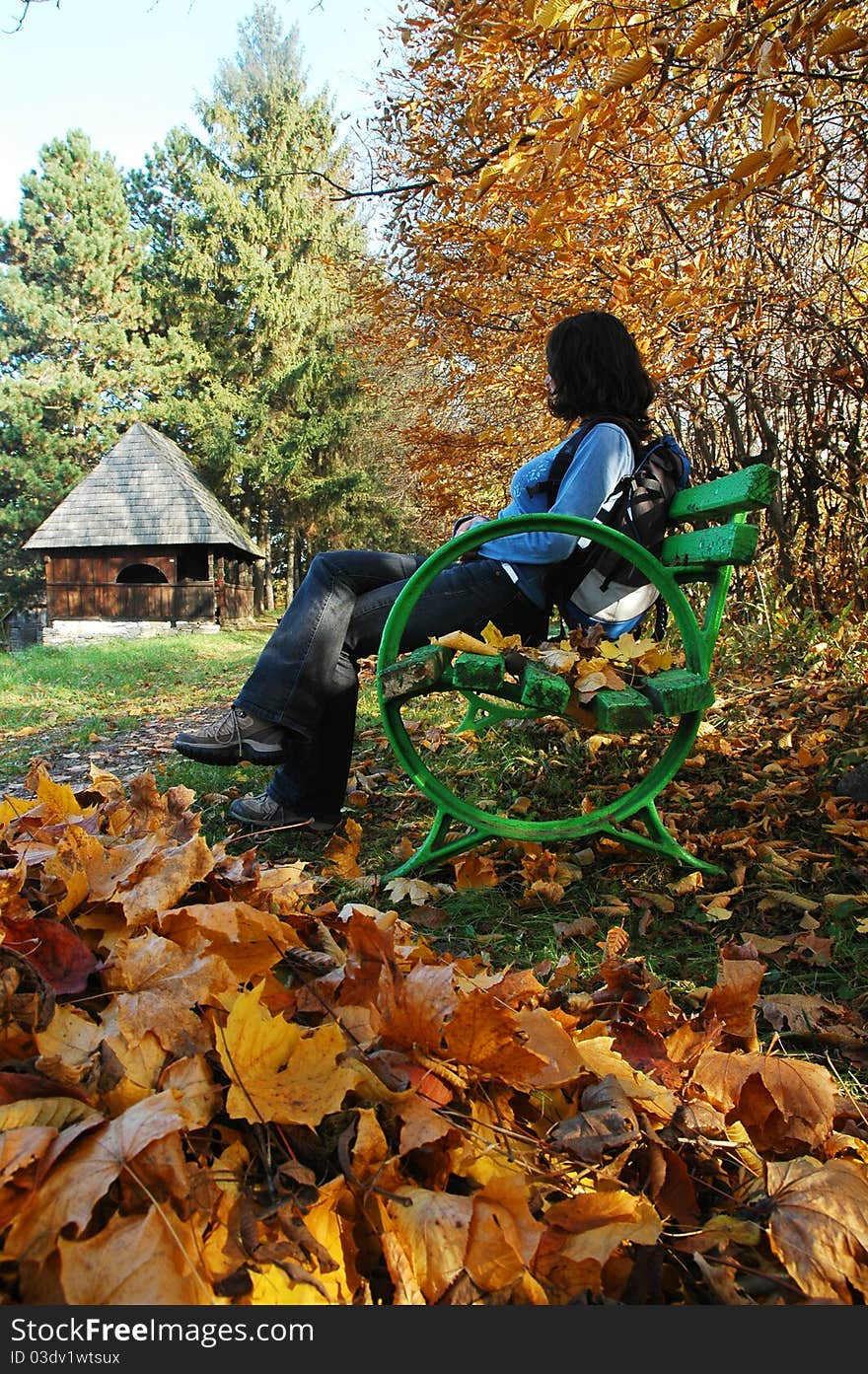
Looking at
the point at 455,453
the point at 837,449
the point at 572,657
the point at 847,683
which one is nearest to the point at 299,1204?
the point at 572,657

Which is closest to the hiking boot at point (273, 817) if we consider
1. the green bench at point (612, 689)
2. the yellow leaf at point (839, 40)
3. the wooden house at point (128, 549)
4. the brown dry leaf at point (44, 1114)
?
the green bench at point (612, 689)

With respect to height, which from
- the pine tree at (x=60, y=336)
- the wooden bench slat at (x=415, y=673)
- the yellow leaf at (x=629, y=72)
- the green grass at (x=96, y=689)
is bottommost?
the green grass at (x=96, y=689)

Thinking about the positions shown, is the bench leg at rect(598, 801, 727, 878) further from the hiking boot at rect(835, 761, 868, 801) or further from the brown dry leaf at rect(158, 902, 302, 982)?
the brown dry leaf at rect(158, 902, 302, 982)

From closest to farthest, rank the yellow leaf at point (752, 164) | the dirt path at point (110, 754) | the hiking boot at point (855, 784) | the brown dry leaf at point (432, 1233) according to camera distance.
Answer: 1. the brown dry leaf at point (432, 1233)
2. the yellow leaf at point (752, 164)
3. the hiking boot at point (855, 784)
4. the dirt path at point (110, 754)

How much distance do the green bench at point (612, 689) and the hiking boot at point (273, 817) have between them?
39 cm

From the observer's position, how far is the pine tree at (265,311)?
2558cm

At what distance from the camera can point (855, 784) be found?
271 cm

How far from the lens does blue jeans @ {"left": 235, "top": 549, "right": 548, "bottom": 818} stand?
246 centimetres

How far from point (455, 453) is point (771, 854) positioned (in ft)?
18.7

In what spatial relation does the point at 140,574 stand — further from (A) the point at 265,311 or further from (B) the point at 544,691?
(B) the point at 544,691

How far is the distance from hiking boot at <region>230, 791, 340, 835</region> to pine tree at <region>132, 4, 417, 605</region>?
23732 millimetres

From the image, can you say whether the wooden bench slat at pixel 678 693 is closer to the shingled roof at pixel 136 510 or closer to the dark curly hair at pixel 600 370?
the dark curly hair at pixel 600 370

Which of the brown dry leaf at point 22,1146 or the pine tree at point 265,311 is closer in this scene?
the brown dry leaf at point 22,1146

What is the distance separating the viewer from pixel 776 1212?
90 centimetres
